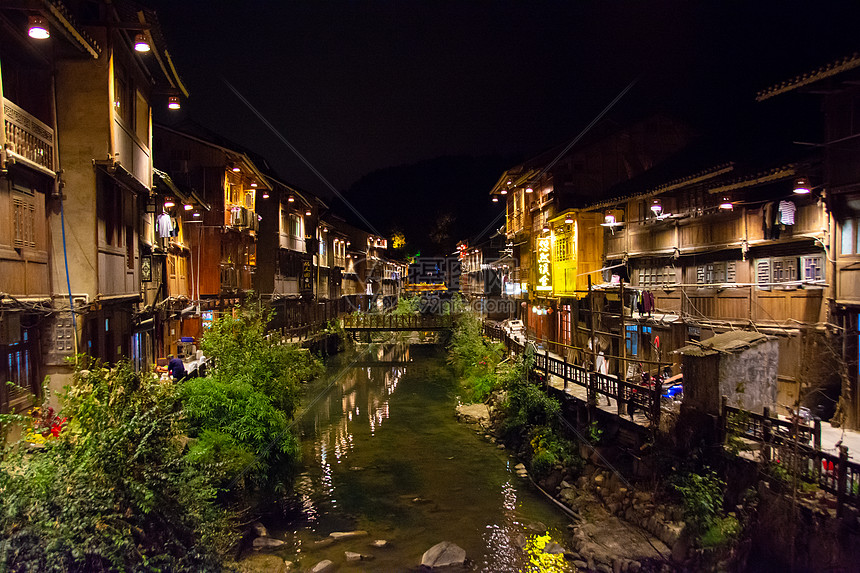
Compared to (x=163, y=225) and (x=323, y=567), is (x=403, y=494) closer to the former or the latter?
(x=323, y=567)

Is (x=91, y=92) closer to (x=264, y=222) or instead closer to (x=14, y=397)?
(x=14, y=397)

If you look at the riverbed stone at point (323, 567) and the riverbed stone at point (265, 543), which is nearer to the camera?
the riverbed stone at point (323, 567)

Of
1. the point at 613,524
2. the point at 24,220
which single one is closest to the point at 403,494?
the point at 613,524

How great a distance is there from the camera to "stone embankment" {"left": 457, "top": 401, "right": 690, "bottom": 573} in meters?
12.2

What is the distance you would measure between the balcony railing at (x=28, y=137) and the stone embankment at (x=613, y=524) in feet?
51.6

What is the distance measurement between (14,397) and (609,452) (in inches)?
629

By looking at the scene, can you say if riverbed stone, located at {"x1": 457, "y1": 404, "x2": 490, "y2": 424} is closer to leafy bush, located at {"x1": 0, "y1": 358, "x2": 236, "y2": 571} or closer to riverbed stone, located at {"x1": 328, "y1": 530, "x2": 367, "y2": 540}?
riverbed stone, located at {"x1": 328, "y1": 530, "x2": 367, "y2": 540}

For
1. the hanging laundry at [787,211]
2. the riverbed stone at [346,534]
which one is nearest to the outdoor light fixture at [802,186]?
the hanging laundry at [787,211]

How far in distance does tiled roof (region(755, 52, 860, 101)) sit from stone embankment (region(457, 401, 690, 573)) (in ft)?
35.4

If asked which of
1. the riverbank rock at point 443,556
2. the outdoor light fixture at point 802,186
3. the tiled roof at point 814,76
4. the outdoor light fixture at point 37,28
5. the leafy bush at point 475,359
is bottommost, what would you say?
the riverbank rock at point 443,556

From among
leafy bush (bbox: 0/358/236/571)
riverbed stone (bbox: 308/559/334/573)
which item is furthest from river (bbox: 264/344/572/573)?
leafy bush (bbox: 0/358/236/571)

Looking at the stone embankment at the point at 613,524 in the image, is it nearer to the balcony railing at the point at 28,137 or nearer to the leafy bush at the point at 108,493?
the leafy bush at the point at 108,493

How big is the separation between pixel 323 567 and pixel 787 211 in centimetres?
1567

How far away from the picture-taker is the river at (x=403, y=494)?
545 inches
